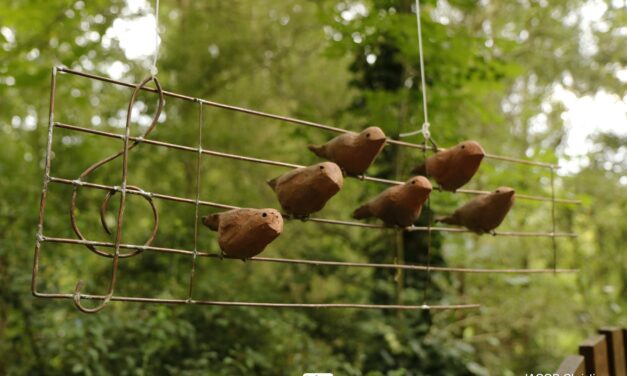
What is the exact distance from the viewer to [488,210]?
4.31ft

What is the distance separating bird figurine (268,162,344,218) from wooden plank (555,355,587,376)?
0.67 metres

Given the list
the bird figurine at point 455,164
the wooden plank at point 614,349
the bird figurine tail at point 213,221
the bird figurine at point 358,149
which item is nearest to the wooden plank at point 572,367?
the wooden plank at point 614,349

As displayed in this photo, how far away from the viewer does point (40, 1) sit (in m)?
2.46

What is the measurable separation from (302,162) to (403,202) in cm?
193

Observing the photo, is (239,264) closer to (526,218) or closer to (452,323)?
(452,323)

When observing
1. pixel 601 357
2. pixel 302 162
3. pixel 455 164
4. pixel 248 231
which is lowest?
pixel 601 357

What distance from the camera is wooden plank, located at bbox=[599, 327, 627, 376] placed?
5.21 feet

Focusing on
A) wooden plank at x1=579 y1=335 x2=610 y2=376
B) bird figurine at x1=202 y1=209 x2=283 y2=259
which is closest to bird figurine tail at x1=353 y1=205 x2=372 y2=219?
bird figurine at x1=202 y1=209 x2=283 y2=259

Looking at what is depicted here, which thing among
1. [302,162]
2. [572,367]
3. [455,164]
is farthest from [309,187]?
[302,162]

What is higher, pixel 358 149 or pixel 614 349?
pixel 358 149

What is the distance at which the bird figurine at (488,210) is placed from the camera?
4.27 feet

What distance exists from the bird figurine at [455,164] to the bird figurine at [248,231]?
0.48m

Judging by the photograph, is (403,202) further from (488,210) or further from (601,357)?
(601,357)

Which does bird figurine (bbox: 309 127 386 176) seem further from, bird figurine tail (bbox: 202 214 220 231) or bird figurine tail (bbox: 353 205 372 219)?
bird figurine tail (bbox: 202 214 220 231)
